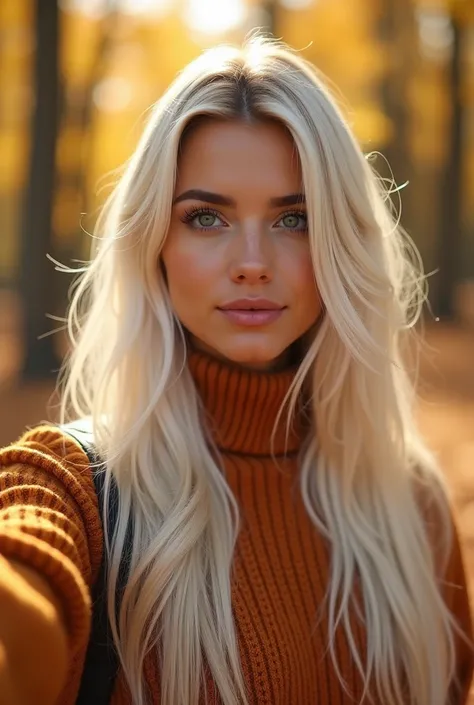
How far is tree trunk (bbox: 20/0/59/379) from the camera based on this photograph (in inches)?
374

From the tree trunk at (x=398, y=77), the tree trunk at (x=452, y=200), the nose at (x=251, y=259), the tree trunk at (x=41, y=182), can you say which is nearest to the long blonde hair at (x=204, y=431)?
the nose at (x=251, y=259)

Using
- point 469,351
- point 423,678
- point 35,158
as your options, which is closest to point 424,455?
point 423,678

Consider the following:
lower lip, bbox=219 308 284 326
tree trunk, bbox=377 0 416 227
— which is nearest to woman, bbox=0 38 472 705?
lower lip, bbox=219 308 284 326

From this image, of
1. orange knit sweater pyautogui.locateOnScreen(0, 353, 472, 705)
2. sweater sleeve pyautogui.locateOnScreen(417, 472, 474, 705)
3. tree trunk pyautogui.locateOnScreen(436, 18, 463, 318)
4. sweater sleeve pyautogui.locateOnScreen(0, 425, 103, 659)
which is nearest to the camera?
sweater sleeve pyautogui.locateOnScreen(0, 425, 103, 659)

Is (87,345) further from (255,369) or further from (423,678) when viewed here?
(423,678)

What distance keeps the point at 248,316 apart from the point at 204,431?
36cm

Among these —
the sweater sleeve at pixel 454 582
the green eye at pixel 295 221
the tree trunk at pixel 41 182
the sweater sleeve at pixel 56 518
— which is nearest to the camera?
the sweater sleeve at pixel 56 518

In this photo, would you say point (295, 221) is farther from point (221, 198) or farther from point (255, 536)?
point (255, 536)

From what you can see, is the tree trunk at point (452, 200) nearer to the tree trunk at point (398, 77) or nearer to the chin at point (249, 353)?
the tree trunk at point (398, 77)

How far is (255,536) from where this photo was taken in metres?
2.29

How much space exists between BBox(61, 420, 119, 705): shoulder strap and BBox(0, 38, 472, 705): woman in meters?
0.03

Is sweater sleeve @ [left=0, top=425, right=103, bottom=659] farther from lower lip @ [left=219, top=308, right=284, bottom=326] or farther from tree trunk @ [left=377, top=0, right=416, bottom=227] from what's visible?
tree trunk @ [left=377, top=0, right=416, bottom=227]

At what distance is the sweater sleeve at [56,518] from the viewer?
1519 mm

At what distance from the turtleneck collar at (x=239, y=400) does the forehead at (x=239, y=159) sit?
45 cm
